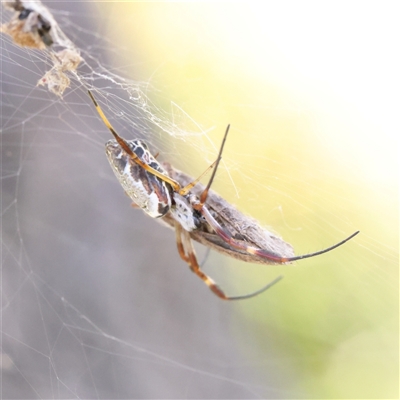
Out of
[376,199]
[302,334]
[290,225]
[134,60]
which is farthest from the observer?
[302,334]

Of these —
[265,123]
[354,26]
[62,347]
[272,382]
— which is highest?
[354,26]

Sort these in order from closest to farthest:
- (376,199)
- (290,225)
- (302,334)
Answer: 1. (376,199)
2. (290,225)
3. (302,334)

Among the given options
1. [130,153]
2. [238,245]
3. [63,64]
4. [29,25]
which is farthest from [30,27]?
[238,245]

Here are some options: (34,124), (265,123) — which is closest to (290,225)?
(265,123)

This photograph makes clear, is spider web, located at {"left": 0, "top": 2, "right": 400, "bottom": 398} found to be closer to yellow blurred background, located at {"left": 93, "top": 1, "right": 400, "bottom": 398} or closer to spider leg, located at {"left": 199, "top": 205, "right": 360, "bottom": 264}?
yellow blurred background, located at {"left": 93, "top": 1, "right": 400, "bottom": 398}

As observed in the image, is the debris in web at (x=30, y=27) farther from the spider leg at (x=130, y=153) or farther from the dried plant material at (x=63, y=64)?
the spider leg at (x=130, y=153)

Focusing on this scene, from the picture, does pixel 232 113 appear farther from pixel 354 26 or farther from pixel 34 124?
pixel 34 124

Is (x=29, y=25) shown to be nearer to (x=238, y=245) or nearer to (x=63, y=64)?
(x=63, y=64)

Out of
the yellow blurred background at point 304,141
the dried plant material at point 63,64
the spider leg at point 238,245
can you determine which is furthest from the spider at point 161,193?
the yellow blurred background at point 304,141
